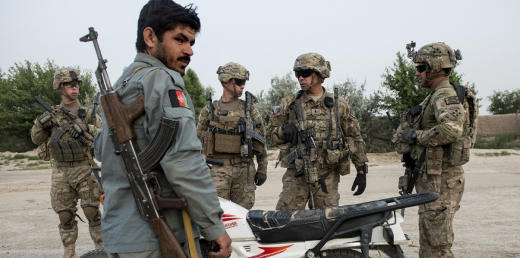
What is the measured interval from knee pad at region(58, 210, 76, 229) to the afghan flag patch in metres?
3.72

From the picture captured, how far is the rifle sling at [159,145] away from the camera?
6.40ft

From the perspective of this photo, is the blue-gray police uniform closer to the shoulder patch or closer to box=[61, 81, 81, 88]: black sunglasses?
the shoulder patch

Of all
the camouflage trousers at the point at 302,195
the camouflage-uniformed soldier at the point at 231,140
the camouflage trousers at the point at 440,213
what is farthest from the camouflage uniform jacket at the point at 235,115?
the camouflage trousers at the point at 440,213

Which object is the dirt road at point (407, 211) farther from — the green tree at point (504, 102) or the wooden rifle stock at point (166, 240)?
the green tree at point (504, 102)

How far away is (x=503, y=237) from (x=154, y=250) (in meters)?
5.20

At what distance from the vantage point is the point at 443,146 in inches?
165

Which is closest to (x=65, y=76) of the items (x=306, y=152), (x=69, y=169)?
(x=69, y=169)

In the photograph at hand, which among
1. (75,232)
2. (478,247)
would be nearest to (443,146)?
(478,247)

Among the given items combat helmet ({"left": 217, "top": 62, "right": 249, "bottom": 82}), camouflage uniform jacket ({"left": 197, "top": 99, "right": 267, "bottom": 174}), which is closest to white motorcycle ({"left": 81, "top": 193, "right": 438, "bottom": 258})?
camouflage uniform jacket ({"left": 197, "top": 99, "right": 267, "bottom": 174})

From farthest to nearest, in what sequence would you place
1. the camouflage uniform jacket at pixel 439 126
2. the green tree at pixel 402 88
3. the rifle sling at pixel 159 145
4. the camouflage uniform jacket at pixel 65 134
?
the green tree at pixel 402 88 → the camouflage uniform jacket at pixel 65 134 → the camouflage uniform jacket at pixel 439 126 → the rifle sling at pixel 159 145

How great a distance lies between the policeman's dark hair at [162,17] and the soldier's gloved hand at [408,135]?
9.22ft

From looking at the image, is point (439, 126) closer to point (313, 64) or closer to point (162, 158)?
point (313, 64)

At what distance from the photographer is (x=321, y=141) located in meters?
4.77

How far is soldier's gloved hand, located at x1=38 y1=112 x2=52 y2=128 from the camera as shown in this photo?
5.06 m
